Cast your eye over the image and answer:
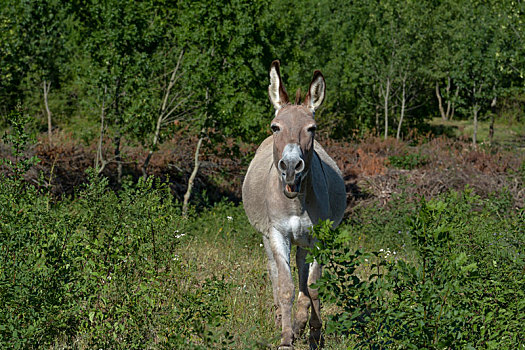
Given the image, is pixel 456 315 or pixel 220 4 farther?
pixel 220 4

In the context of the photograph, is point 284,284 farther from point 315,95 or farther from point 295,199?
point 315,95

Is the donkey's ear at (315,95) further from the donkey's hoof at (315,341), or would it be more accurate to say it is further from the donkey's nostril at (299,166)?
the donkey's hoof at (315,341)

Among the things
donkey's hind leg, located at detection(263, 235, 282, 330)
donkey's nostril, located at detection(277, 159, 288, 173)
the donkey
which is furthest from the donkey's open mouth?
donkey's hind leg, located at detection(263, 235, 282, 330)

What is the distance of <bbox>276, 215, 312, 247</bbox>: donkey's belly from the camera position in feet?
14.9

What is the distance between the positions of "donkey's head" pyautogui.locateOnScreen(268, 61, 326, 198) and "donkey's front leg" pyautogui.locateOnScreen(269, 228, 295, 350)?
1.65ft

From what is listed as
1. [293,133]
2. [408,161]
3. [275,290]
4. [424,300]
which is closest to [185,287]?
[275,290]

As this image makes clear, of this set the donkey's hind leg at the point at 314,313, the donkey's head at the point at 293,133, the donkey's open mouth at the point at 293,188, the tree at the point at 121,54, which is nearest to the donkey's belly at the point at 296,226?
the donkey's head at the point at 293,133

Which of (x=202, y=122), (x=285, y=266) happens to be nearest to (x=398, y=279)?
(x=285, y=266)

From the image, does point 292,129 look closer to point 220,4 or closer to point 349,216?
point 220,4

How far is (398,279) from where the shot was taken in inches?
142

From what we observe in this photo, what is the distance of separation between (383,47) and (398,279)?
21.5 metres

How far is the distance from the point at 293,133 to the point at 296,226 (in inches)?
32.9

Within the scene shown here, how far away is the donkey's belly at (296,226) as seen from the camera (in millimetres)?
4531

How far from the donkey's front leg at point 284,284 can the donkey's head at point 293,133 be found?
502 mm
